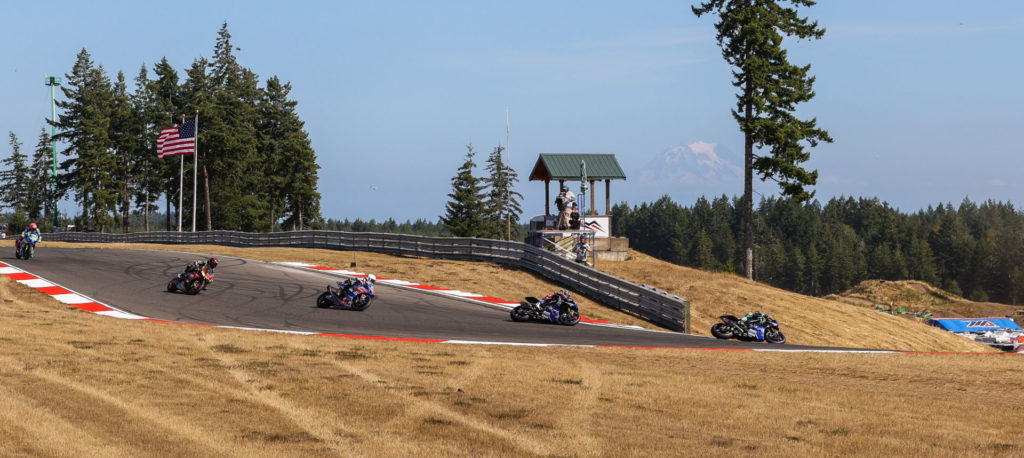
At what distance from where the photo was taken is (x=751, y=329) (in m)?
21.6

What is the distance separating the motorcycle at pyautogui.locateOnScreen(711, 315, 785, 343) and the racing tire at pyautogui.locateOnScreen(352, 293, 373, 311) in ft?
30.2

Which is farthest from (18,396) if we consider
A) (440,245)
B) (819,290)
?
(819,290)

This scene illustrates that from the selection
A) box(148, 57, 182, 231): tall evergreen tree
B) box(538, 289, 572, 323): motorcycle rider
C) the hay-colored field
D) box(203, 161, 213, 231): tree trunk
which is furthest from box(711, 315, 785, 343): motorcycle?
box(148, 57, 182, 231): tall evergreen tree

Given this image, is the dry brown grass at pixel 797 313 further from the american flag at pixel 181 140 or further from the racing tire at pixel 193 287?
the american flag at pixel 181 140

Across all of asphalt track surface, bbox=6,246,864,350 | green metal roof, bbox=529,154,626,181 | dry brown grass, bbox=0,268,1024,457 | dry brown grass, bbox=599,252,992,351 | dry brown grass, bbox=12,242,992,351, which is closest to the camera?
dry brown grass, bbox=0,268,1024,457

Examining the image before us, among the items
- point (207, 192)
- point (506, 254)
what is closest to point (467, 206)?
point (207, 192)

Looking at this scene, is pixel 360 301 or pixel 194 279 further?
pixel 194 279

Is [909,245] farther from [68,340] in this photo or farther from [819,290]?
[68,340]

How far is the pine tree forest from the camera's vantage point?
86938 mm

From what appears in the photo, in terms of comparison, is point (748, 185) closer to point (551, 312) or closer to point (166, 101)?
point (551, 312)

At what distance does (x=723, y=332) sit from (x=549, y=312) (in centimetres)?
448

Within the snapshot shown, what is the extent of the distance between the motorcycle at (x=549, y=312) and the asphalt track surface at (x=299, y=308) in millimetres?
318

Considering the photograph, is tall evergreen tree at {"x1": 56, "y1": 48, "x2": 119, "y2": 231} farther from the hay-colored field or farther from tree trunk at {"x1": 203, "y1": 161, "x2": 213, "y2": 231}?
the hay-colored field

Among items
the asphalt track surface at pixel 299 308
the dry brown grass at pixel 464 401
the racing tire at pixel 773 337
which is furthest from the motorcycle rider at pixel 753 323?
the dry brown grass at pixel 464 401
